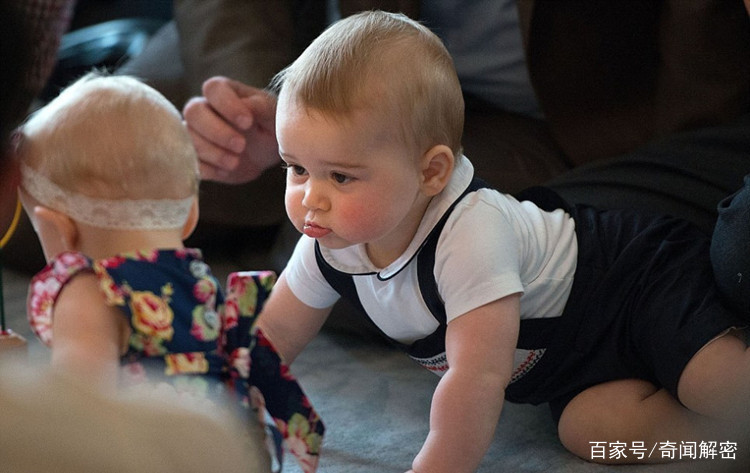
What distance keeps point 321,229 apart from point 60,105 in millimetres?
269

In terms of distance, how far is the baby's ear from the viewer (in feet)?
3.04

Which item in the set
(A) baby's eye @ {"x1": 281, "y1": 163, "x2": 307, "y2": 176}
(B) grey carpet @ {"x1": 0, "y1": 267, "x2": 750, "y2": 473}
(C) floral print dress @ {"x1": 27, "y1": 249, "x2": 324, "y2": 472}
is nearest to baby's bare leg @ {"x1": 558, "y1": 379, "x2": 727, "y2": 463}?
(B) grey carpet @ {"x1": 0, "y1": 267, "x2": 750, "y2": 473}

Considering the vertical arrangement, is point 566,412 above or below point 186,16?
below

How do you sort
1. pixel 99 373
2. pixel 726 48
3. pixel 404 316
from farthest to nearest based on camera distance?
pixel 726 48 < pixel 404 316 < pixel 99 373

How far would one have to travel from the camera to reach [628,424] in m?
1.02

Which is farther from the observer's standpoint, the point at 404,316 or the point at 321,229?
the point at 404,316

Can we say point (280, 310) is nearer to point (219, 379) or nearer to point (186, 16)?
point (219, 379)

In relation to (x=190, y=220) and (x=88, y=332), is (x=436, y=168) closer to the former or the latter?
(x=190, y=220)

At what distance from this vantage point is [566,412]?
1.06 m

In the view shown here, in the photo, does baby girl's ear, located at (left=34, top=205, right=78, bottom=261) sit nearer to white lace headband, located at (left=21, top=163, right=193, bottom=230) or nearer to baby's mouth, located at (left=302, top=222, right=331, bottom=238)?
white lace headband, located at (left=21, top=163, right=193, bottom=230)

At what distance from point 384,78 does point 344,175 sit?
101mm

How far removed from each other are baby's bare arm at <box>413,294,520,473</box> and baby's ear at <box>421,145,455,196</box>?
0.43 ft

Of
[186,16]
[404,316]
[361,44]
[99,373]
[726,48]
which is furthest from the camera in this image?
[186,16]

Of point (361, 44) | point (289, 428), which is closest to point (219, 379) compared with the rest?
point (289, 428)
